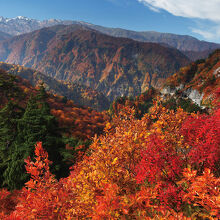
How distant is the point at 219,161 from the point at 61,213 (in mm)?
7970

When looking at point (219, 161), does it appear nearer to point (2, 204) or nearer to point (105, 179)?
point (105, 179)

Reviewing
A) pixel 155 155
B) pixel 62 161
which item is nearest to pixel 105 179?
pixel 155 155

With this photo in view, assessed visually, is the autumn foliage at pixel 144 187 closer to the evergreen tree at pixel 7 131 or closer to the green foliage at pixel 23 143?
the green foliage at pixel 23 143

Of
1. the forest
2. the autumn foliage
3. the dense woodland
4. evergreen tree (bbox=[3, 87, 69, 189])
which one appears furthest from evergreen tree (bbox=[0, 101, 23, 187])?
the autumn foliage

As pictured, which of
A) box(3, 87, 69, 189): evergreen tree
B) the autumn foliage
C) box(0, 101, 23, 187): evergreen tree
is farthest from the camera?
box(0, 101, 23, 187): evergreen tree

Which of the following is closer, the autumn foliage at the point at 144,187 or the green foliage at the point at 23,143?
the autumn foliage at the point at 144,187

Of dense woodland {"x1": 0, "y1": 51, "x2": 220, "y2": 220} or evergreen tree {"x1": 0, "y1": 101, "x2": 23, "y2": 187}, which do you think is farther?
evergreen tree {"x1": 0, "y1": 101, "x2": 23, "y2": 187}

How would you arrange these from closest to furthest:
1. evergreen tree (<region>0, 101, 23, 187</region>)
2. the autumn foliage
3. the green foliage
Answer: the autumn foliage < the green foliage < evergreen tree (<region>0, 101, 23, 187</region>)

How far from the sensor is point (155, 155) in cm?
773

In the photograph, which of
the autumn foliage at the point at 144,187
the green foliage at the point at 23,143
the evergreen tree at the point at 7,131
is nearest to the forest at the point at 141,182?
the autumn foliage at the point at 144,187

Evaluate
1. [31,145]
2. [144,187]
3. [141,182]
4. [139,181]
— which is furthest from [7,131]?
[144,187]

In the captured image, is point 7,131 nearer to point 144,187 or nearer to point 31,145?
point 31,145

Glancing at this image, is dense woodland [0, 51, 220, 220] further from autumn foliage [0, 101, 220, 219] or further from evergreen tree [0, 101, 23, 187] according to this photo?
evergreen tree [0, 101, 23, 187]

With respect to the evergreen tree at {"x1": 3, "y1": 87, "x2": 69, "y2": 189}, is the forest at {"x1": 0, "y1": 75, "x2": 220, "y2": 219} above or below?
above
